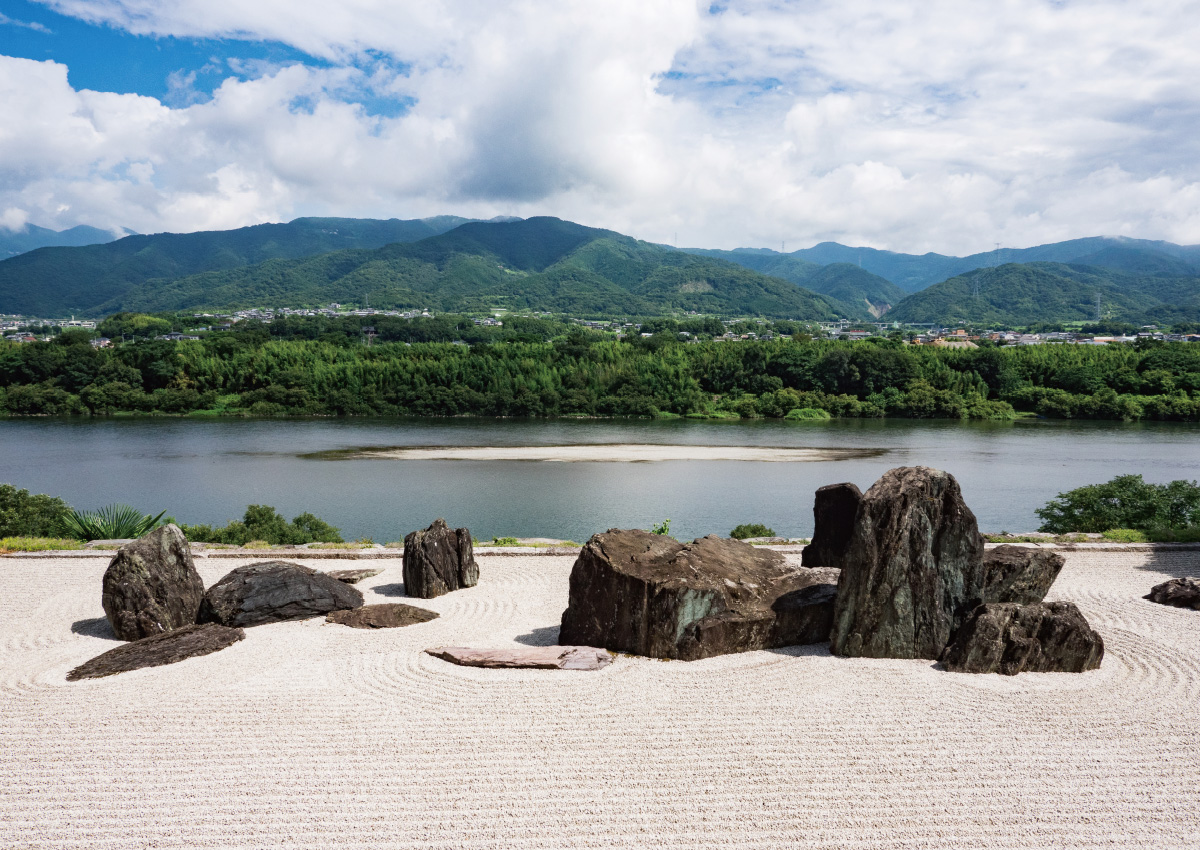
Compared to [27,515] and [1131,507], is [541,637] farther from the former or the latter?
[1131,507]

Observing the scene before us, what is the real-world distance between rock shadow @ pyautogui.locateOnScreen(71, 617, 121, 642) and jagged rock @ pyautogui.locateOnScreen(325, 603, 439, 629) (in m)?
2.34

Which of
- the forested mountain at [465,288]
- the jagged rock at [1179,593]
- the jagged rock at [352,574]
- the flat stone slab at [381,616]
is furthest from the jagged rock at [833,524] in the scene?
the forested mountain at [465,288]

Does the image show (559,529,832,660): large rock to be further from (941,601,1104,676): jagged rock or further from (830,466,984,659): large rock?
(941,601,1104,676): jagged rock

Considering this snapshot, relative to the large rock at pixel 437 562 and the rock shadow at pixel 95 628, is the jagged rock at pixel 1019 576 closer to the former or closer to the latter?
the large rock at pixel 437 562

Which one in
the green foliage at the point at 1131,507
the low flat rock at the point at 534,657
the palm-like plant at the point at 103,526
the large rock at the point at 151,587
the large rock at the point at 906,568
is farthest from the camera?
the green foliage at the point at 1131,507

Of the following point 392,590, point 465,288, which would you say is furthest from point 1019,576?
point 465,288

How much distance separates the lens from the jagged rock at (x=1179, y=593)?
9.56 meters

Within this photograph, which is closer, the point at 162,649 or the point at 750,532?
the point at 162,649

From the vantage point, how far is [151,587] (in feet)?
28.9

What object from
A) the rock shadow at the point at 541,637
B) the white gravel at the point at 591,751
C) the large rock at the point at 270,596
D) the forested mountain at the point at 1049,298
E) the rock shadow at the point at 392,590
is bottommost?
the white gravel at the point at 591,751

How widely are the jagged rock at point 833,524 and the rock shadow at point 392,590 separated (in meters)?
5.51

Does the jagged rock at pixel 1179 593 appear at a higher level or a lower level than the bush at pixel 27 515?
lower

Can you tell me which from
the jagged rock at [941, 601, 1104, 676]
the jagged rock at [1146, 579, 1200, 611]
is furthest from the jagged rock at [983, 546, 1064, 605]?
the jagged rock at [1146, 579, 1200, 611]

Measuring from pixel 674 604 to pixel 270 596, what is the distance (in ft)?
15.7
